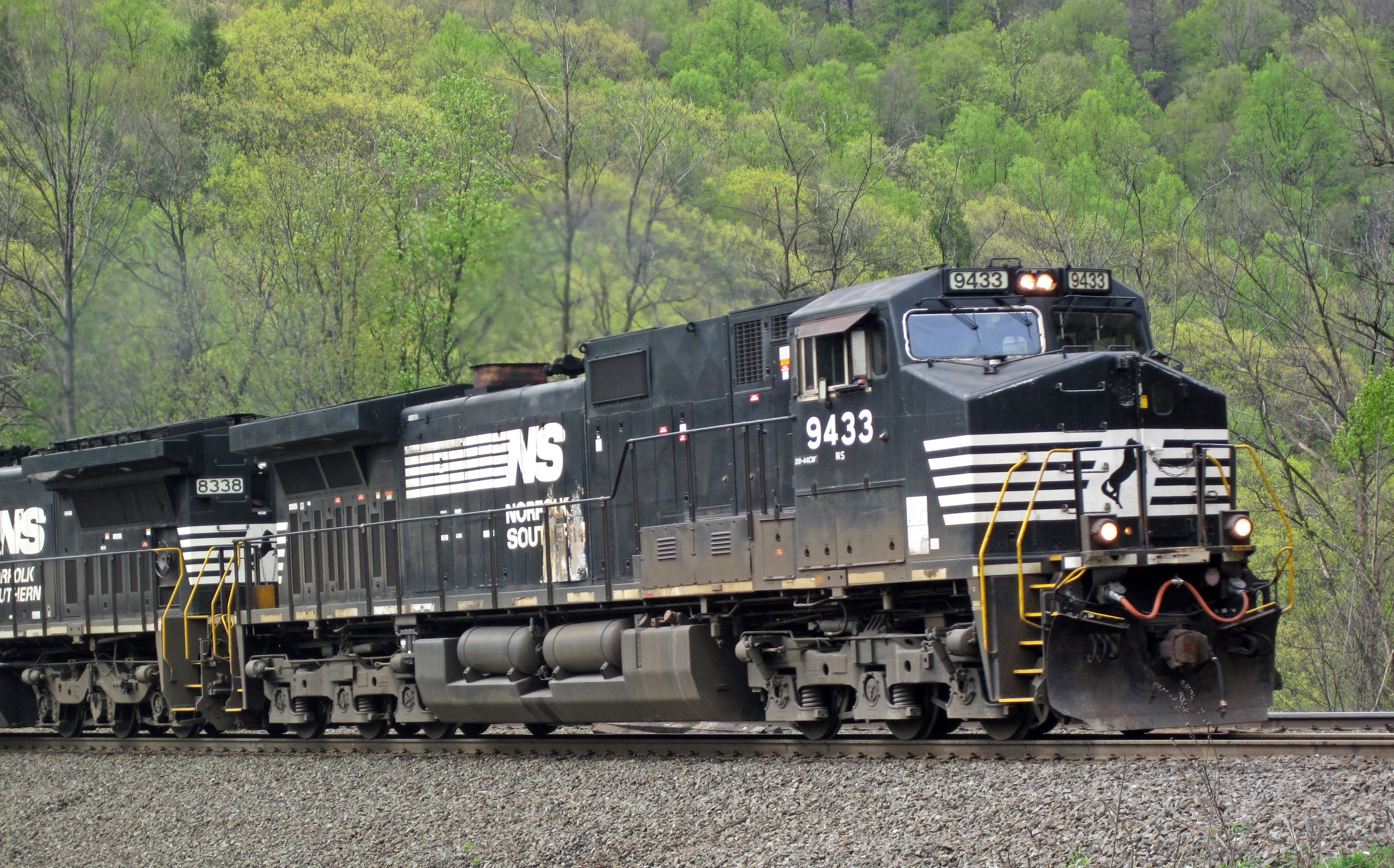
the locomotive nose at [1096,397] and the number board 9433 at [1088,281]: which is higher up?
the number board 9433 at [1088,281]

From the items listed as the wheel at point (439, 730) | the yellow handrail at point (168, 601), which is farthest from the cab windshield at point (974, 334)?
the yellow handrail at point (168, 601)

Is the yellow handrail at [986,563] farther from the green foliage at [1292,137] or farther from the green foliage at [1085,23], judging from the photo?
the green foliage at [1085,23]

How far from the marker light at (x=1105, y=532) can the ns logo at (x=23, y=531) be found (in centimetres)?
1492

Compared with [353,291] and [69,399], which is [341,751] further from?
[69,399]

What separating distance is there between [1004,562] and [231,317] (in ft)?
81.3

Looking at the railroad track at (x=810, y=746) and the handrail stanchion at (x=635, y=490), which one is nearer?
the railroad track at (x=810, y=746)

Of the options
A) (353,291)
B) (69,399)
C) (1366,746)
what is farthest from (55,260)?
(1366,746)

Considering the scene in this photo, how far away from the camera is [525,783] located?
1019 cm

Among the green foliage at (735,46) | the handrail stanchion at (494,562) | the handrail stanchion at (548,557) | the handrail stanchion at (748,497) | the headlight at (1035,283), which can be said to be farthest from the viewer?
the green foliage at (735,46)

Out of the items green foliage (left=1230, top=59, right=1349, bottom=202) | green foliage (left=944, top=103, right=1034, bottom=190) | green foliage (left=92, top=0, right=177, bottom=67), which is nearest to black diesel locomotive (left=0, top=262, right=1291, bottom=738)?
green foliage (left=1230, top=59, right=1349, bottom=202)

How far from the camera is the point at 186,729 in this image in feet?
52.5

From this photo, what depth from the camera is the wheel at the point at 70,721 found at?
17.8 m

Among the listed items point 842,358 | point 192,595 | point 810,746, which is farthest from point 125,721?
point 842,358

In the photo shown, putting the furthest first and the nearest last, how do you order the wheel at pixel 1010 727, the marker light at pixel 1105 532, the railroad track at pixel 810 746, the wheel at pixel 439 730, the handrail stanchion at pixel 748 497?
the wheel at pixel 439 730
the handrail stanchion at pixel 748 497
the wheel at pixel 1010 727
the marker light at pixel 1105 532
the railroad track at pixel 810 746
